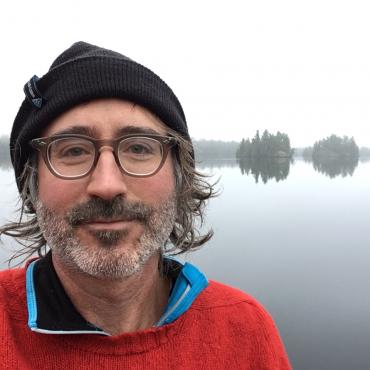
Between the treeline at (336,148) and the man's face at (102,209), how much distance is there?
101231 millimetres

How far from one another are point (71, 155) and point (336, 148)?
10308cm

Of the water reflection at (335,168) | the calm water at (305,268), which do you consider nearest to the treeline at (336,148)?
the water reflection at (335,168)

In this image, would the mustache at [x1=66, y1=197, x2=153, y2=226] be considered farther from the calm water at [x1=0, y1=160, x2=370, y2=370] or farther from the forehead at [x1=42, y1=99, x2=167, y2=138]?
the calm water at [x1=0, y1=160, x2=370, y2=370]

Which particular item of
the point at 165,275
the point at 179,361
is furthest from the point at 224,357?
the point at 165,275

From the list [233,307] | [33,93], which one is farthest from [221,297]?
[33,93]

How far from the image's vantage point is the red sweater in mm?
1023

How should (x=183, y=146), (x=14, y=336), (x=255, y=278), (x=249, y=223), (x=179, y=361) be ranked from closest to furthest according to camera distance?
(x=14, y=336) → (x=179, y=361) → (x=183, y=146) → (x=255, y=278) → (x=249, y=223)

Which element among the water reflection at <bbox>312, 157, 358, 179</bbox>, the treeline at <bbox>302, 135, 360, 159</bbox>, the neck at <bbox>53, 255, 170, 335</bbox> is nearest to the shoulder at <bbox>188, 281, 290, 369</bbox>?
the neck at <bbox>53, 255, 170, 335</bbox>

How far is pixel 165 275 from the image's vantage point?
1520mm

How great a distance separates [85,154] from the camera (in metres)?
1.14

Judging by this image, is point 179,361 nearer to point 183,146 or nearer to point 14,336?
point 14,336

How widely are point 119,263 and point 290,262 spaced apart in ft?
38.0

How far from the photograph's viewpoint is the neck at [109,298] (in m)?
1.17

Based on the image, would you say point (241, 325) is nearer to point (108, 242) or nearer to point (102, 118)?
point (108, 242)
